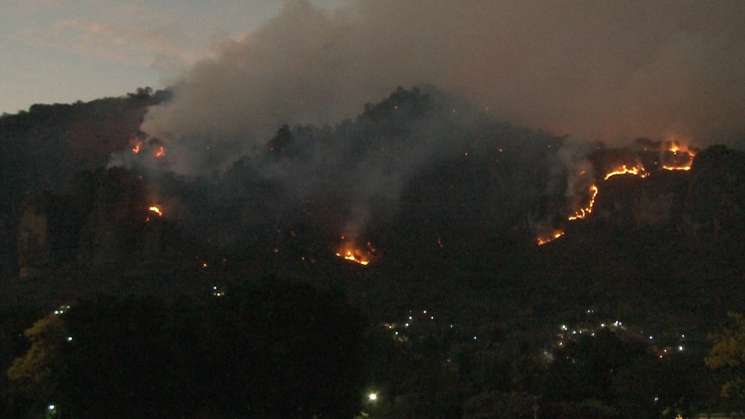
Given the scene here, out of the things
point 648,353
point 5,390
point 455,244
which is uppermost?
point 455,244

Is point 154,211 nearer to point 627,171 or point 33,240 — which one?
point 33,240

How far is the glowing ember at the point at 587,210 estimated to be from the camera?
129875mm

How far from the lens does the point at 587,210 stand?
5162 inches

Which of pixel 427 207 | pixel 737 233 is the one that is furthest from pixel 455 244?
pixel 737 233

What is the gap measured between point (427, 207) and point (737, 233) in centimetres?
3588

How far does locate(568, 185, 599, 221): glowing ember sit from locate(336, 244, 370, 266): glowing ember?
22.3 meters

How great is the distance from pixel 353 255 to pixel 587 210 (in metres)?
25.7

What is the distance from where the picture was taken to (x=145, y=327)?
71.7 metres

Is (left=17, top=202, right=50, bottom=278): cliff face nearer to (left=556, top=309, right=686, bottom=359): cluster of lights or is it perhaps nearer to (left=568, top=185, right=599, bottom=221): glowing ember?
(left=568, top=185, right=599, bottom=221): glowing ember

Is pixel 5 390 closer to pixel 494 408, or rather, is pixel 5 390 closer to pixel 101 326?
pixel 101 326

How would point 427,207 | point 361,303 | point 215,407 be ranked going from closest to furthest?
point 215,407 → point 361,303 → point 427,207

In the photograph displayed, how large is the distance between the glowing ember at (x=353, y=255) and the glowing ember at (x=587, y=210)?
73.1 ft

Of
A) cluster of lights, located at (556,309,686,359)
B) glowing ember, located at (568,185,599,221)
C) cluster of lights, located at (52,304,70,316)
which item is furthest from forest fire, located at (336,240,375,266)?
cluster of lights, located at (52,304,70,316)

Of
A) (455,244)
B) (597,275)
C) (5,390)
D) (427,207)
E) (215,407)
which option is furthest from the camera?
(427,207)
